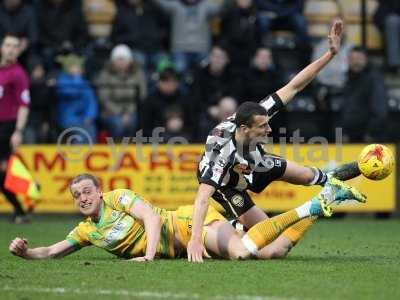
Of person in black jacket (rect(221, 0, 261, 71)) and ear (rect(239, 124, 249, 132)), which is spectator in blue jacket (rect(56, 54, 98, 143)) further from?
ear (rect(239, 124, 249, 132))

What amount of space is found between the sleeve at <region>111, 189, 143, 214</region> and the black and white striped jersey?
23.0 inches

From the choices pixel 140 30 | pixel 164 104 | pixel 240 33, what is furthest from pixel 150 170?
pixel 240 33

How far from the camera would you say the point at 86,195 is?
9242mm

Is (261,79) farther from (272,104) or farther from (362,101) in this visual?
(272,104)

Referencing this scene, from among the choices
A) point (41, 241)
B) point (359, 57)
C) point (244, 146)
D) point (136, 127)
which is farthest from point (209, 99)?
point (244, 146)

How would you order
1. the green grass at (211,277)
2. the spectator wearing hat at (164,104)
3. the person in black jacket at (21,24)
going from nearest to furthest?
the green grass at (211,277) < the spectator wearing hat at (164,104) < the person in black jacket at (21,24)

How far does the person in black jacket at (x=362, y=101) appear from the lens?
1630cm

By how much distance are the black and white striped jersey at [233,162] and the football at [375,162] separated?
0.71 metres

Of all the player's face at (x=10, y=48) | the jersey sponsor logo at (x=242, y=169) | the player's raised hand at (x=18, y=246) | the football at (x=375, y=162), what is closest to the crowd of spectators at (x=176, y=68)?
the player's face at (x=10, y=48)

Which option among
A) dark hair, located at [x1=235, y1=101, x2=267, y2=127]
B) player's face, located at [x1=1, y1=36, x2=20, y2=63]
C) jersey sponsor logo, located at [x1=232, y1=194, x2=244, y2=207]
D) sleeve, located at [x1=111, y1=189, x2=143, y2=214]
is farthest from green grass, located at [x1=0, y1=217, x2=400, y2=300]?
player's face, located at [x1=1, y1=36, x2=20, y2=63]

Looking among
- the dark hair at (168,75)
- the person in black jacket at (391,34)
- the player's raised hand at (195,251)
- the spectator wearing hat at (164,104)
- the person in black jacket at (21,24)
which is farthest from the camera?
the person in black jacket at (391,34)

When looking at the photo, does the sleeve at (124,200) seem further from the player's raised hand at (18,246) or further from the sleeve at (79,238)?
the player's raised hand at (18,246)

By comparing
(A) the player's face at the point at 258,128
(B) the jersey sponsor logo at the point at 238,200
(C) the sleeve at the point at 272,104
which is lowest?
(B) the jersey sponsor logo at the point at 238,200

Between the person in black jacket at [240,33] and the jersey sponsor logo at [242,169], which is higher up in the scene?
the person in black jacket at [240,33]
